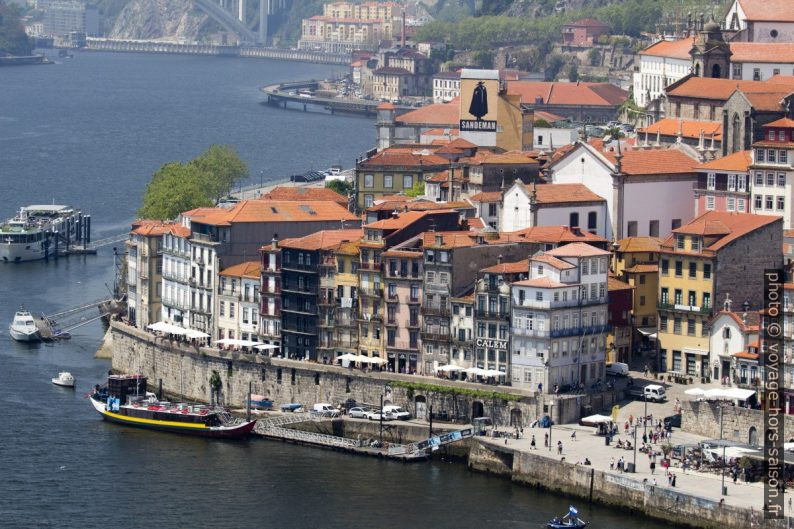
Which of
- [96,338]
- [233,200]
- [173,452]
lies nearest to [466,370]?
[173,452]

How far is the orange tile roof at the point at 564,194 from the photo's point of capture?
130 m

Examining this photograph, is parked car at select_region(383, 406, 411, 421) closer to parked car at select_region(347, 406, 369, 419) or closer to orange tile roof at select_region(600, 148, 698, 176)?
parked car at select_region(347, 406, 369, 419)

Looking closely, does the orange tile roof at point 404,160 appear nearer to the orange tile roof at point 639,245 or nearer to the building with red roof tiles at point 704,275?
the orange tile roof at point 639,245

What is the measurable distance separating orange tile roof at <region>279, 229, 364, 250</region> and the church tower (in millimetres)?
45840

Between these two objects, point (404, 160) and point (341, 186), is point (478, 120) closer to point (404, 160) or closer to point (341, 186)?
point (404, 160)

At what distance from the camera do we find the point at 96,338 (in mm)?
143500

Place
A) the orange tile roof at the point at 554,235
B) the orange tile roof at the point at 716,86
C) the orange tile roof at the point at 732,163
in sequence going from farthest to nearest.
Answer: the orange tile roof at the point at 716,86 < the orange tile roof at the point at 732,163 < the orange tile roof at the point at 554,235

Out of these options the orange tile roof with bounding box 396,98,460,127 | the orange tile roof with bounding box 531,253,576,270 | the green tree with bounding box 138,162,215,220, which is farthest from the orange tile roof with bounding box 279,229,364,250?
the orange tile roof with bounding box 396,98,460,127

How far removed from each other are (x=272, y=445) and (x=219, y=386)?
367 inches

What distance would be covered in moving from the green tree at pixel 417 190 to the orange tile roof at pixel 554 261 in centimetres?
3617

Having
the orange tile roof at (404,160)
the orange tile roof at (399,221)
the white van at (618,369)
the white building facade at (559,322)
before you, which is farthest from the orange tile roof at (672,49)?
the white building facade at (559,322)

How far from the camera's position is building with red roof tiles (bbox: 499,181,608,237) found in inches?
5118

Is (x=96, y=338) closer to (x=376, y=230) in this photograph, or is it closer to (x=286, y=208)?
(x=286, y=208)

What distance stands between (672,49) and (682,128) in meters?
37.7
